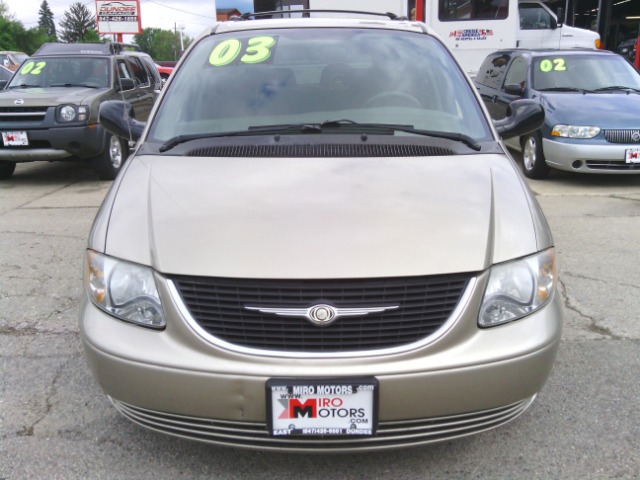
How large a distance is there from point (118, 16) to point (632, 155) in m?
25.9

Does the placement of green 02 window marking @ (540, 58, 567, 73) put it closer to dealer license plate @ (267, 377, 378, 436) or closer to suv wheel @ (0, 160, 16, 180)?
suv wheel @ (0, 160, 16, 180)

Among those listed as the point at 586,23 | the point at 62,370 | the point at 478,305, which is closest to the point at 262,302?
the point at 478,305

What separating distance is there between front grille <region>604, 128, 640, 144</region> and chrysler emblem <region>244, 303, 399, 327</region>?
628 centimetres

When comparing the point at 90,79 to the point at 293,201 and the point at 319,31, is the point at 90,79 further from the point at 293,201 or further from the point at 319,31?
the point at 293,201

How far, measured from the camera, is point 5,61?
861 inches

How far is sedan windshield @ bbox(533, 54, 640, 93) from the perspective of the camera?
838 centimetres

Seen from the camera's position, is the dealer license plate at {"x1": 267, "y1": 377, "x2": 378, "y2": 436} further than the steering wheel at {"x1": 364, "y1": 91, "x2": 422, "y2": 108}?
No

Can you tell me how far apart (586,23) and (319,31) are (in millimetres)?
33852

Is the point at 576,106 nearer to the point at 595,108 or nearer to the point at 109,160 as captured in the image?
the point at 595,108

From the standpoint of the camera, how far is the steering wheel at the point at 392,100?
3.25 metres

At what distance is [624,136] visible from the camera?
23.9 ft

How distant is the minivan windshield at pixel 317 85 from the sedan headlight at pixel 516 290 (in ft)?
3.22

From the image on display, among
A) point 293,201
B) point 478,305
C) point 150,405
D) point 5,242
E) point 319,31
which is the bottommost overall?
point 5,242

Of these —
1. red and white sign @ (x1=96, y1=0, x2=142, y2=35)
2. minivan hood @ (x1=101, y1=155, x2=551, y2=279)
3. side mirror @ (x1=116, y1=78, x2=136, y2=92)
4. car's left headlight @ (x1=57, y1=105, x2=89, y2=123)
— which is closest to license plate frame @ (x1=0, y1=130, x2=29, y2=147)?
car's left headlight @ (x1=57, y1=105, x2=89, y2=123)
